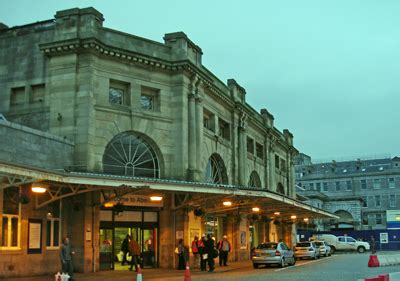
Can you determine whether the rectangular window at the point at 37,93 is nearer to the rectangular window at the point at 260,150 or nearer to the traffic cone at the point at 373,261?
the traffic cone at the point at 373,261

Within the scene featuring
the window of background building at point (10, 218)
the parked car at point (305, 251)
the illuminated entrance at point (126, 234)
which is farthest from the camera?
the parked car at point (305, 251)

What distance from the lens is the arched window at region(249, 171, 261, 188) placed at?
47.2m

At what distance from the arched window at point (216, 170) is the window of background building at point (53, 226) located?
12784mm

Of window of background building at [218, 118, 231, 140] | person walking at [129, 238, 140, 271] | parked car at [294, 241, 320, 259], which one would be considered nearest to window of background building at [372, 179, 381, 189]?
parked car at [294, 241, 320, 259]

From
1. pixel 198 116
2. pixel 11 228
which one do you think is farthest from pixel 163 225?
pixel 11 228

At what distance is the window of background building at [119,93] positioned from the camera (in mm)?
30062

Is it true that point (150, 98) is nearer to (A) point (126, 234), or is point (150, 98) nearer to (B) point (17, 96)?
(B) point (17, 96)

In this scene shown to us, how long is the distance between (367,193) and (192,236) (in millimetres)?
80538

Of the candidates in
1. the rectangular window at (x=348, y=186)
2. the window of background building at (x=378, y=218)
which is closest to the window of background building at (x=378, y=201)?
the window of background building at (x=378, y=218)

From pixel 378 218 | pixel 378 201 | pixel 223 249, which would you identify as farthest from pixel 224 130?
pixel 378 201

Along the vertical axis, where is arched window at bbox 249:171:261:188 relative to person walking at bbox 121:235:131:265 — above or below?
above

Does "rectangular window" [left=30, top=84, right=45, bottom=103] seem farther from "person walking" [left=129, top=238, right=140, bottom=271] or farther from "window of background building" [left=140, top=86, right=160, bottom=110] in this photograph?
"person walking" [left=129, top=238, right=140, bottom=271]

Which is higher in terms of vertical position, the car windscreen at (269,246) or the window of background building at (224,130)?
the window of background building at (224,130)

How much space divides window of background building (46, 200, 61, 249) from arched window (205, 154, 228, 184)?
41.9ft
